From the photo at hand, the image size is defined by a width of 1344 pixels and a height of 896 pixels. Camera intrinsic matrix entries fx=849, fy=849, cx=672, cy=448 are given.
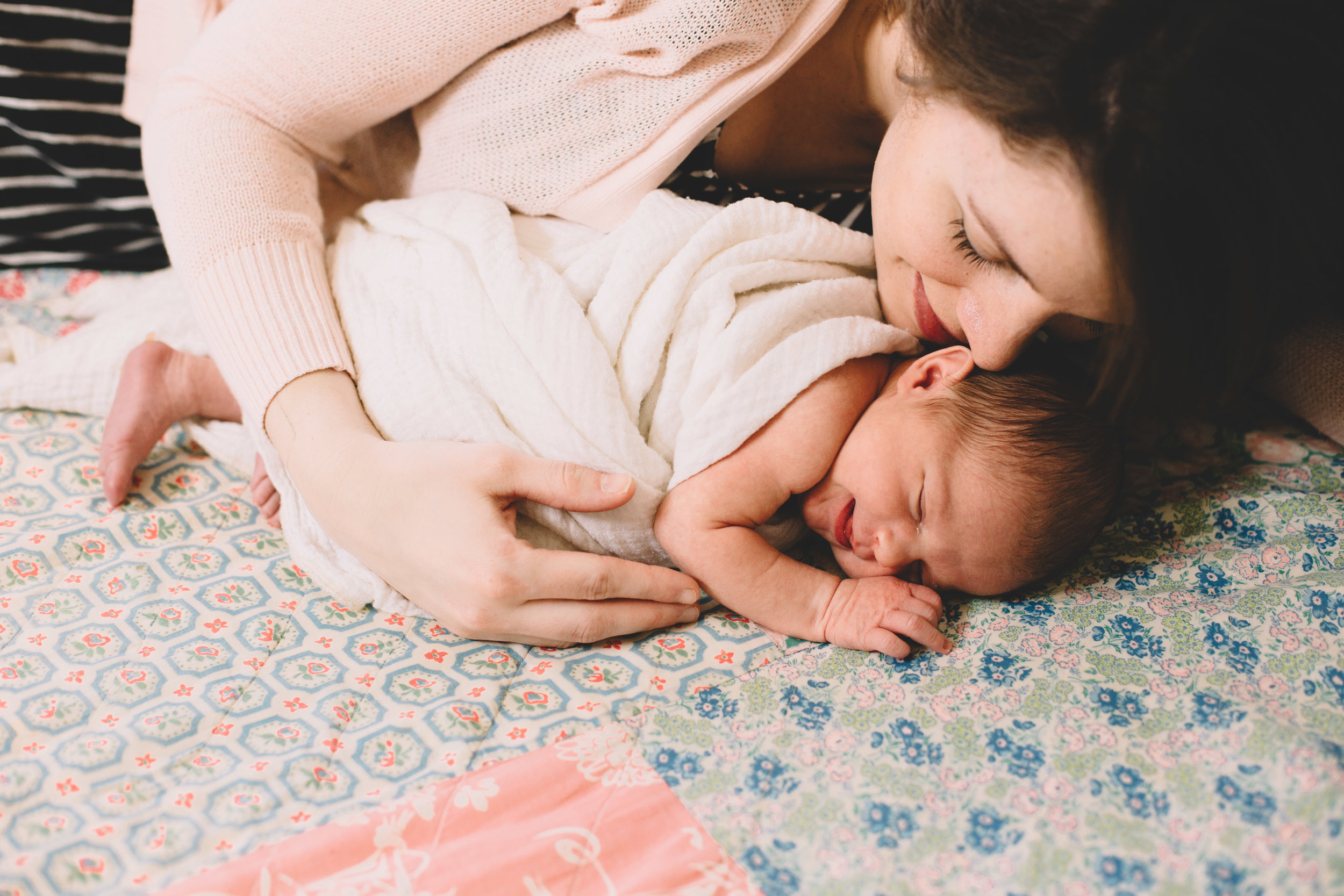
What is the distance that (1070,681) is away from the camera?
825mm

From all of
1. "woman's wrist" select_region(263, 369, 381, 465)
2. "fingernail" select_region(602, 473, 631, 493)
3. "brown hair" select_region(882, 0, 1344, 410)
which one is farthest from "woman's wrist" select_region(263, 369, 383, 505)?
"brown hair" select_region(882, 0, 1344, 410)

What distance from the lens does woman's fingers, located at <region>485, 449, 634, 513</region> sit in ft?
2.83

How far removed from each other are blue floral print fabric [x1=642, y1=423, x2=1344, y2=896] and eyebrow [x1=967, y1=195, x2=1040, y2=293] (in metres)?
0.38

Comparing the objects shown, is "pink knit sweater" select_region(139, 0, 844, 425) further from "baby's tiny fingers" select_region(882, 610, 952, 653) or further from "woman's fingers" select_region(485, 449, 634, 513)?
"baby's tiny fingers" select_region(882, 610, 952, 653)

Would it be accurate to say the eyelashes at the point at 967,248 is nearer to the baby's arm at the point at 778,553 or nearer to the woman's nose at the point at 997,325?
the woman's nose at the point at 997,325

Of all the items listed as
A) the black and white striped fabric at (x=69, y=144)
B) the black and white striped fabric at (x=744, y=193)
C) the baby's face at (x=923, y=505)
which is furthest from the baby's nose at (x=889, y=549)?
the black and white striped fabric at (x=69, y=144)

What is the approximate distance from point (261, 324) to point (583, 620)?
50 centimetres

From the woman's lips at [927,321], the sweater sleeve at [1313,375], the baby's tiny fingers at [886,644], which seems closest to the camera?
the baby's tiny fingers at [886,644]

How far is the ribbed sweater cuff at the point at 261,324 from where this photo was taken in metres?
0.96

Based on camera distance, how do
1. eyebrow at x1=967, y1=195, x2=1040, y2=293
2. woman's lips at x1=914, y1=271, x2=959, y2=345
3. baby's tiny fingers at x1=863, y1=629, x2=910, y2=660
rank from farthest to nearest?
woman's lips at x1=914, y1=271, x2=959, y2=345, baby's tiny fingers at x1=863, y1=629, x2=910, y2=660, eyebrow at x1=967, y1=195, x2=1040, y2=293

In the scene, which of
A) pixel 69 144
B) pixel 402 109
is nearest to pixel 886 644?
pixel 402 109

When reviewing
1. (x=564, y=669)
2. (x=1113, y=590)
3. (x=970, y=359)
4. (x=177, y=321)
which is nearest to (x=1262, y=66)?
(x=970, y=359)

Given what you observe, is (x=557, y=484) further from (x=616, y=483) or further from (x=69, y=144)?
(x=69, y=144)

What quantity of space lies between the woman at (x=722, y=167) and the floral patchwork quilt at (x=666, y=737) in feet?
0.36
